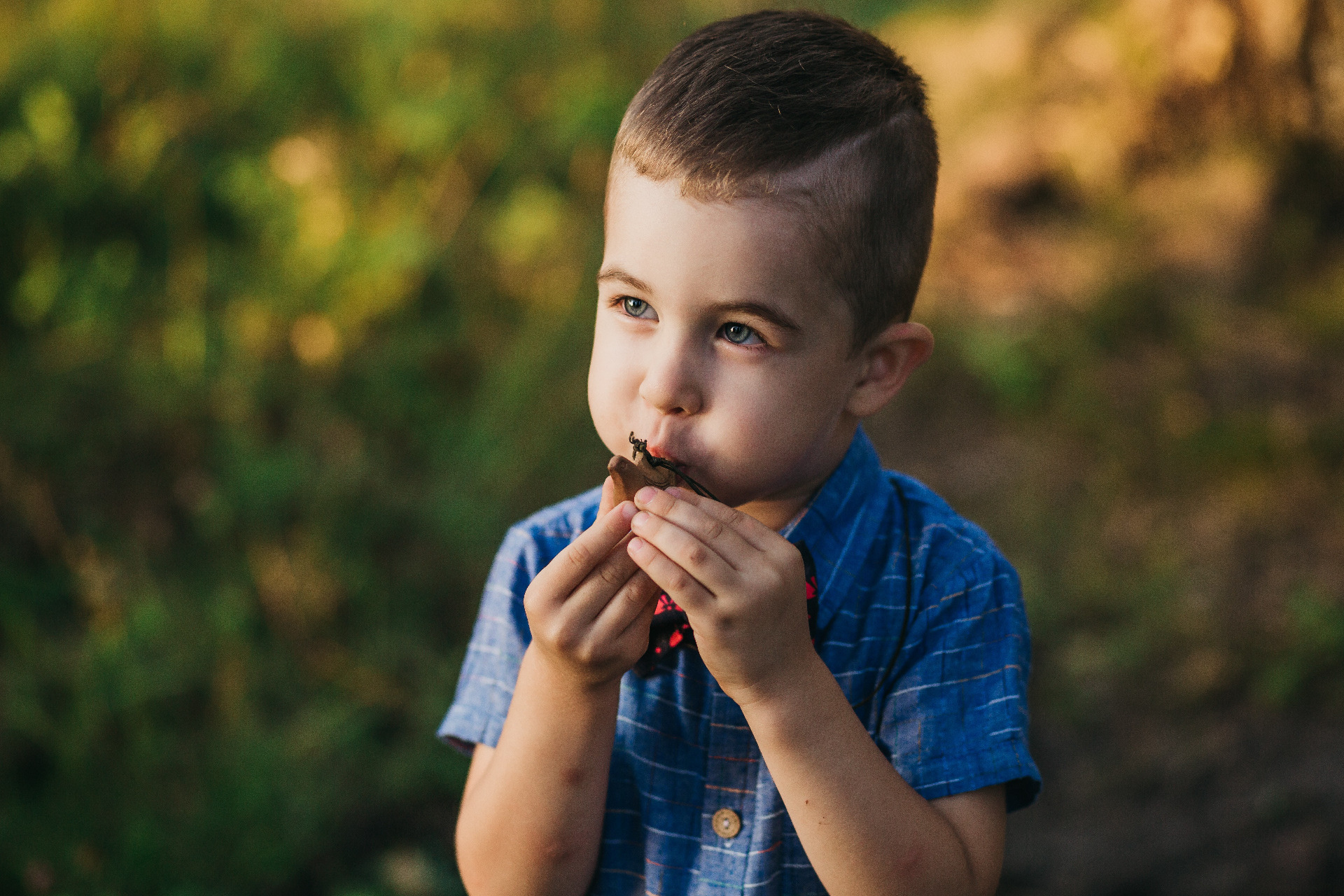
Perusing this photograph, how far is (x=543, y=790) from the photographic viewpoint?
141 centimetres

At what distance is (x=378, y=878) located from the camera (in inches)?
98.7

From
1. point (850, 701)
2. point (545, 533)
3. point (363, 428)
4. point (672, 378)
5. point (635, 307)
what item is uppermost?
point (363, 428)

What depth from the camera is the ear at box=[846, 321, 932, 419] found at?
4.89 feet

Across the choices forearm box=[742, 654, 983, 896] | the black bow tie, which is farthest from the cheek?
forearm box=[742, 654, 983, 896]

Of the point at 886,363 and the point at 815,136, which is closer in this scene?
the point at 815,136

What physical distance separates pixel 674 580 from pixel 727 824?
42cm

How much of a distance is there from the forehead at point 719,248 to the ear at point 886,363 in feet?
0.67

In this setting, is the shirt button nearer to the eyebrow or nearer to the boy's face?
the boy's face

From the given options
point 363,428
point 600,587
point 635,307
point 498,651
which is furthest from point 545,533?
point 363,428

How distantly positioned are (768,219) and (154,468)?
2664 mm

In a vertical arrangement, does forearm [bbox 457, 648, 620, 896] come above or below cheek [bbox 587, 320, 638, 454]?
below

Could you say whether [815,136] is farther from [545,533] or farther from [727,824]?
[727,824]

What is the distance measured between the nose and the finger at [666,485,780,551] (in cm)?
10

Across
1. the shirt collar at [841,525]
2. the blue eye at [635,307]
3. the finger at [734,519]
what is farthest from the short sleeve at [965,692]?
the blue eye at [635,307]
